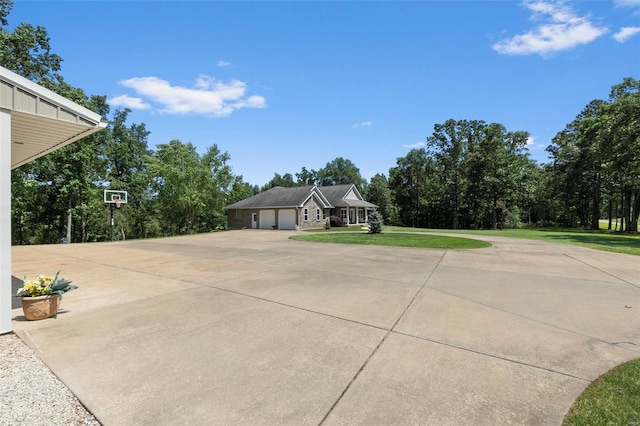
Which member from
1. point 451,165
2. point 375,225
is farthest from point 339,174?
point 375,225

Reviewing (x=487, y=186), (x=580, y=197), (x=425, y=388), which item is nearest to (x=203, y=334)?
(x=425, y=388)

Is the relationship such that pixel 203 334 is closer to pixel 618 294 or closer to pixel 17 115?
pixel 17 115

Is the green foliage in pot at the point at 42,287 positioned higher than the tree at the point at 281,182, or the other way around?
the tree at the point at 281,182

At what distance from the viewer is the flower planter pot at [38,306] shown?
16.7 feet

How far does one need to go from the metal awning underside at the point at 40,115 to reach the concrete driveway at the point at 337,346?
352cm

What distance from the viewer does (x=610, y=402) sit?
9.14 ft

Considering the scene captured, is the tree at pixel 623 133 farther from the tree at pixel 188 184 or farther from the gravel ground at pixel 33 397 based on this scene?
the tree at pixel 188 184

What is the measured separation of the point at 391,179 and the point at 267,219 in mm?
27403

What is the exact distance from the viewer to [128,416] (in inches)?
105

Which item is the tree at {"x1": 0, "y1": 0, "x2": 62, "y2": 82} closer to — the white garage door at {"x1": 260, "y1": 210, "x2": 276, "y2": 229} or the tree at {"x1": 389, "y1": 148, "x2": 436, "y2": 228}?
the white garage door at {"x1": 260, "y1": 210, "x2": 276, "y2": 229}

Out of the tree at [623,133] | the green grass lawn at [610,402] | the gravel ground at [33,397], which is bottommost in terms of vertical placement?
the gravel ground at [33,397]

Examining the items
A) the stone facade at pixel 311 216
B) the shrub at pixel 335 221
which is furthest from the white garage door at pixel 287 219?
the shrub at pixel 335 221

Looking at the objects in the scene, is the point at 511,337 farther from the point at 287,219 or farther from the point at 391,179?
the point at 391,179

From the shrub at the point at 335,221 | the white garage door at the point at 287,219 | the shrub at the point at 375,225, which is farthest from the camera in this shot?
the shrub at the point at 335,221
